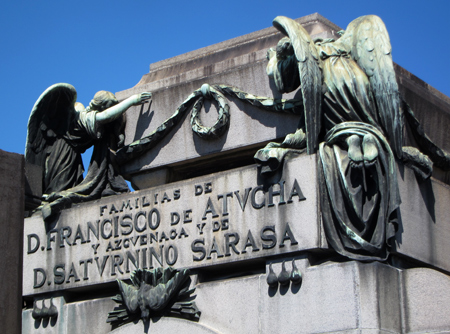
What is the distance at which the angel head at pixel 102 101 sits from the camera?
44.9 feet

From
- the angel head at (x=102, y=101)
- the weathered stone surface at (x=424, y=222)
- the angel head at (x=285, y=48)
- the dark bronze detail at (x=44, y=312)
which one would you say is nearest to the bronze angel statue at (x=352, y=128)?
the angel head at (x=285, y=48)

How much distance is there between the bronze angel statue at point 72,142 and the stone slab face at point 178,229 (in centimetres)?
41

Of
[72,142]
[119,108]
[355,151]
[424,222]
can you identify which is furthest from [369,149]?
[72,142]

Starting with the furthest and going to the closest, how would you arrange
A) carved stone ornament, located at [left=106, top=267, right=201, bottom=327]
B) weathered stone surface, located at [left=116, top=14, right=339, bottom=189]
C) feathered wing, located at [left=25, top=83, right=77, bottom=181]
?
feathered wing, located at [left=25, top=83, right=77, bottom=181] < weathered stone surface, located at [left=116, top=14, right=339, bottom=189] < carved stone ornament, located at [left=106, top=267, right=201, bottom=327]

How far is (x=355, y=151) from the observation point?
35.9 ft

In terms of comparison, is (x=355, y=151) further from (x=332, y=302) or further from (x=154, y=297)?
(x=154, y=297)

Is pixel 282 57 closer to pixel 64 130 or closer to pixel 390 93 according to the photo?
pixel 390 93

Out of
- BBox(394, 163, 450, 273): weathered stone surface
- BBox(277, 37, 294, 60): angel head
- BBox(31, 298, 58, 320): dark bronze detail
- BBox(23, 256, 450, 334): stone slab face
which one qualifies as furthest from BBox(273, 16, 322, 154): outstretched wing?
BBox(31, 298, 58, 320): dark bronze detail

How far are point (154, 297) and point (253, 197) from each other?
1819 millimetres

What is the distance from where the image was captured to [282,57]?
12.0 meters

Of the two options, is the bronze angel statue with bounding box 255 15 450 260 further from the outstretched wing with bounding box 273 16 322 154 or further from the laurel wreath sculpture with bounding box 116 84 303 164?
the laurel wreath sculpture with bounding box 116 84 303 164

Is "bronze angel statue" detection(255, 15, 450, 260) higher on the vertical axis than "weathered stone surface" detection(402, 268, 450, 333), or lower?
higher

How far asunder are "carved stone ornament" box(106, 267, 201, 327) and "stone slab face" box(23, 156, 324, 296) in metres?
0.18

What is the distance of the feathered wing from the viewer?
13.8 metres
